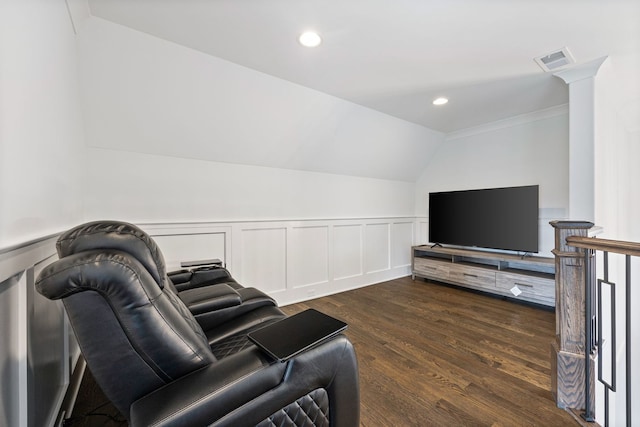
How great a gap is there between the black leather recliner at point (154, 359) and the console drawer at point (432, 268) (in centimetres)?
349

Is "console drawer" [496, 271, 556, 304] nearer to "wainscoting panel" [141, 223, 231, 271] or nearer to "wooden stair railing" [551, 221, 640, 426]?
"wooden stair railing" [551, 221, 640, 426]

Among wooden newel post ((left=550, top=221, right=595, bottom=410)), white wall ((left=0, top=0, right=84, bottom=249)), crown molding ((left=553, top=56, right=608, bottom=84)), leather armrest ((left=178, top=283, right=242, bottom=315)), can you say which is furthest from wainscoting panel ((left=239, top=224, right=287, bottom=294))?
crown molding ((left=553, top=56, right=608, bottom=84))

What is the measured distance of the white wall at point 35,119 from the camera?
2.94 feet

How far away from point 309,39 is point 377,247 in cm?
318

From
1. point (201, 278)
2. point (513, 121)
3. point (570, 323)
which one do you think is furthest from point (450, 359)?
point (513, 121)

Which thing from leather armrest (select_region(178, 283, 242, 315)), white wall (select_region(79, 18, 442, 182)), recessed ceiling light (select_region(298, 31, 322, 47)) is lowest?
leather armrest (select_region(178, 283, 242, 315))

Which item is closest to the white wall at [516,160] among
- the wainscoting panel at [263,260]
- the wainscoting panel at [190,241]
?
the wainscoting panel at [263,260]

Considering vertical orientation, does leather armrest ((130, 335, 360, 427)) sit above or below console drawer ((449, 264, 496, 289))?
above

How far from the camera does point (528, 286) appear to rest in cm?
318

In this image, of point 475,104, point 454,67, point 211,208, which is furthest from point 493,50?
point 211,208

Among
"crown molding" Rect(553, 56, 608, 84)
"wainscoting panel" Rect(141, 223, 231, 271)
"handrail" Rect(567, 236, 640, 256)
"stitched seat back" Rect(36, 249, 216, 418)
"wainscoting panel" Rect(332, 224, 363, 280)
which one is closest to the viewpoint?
"stitched seat back" Rect(36, 249, 216, 418)

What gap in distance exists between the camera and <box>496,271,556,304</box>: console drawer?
303 centimetres

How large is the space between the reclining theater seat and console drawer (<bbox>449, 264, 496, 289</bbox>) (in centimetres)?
304

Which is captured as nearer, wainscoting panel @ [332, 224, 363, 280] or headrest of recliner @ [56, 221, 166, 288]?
headrest of recliner @ [56, 221, 166, 288]
